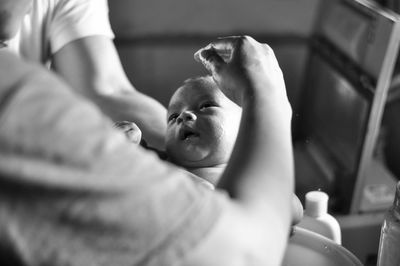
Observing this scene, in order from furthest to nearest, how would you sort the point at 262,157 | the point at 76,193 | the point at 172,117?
the point at 172,117
the point at 262,157
the point at 76,193

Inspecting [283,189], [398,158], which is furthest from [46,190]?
[398,158]

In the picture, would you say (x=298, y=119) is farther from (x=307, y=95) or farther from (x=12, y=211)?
(x=12, y=211)

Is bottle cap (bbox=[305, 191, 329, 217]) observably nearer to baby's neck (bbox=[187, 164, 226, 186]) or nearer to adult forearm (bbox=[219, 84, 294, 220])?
baby's neck (bbox=[187, 164, 226, 186])

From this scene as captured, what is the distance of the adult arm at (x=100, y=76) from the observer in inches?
54.7

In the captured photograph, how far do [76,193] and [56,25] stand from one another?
113cm

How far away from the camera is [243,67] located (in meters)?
0.72

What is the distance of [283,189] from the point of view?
1.88 ft

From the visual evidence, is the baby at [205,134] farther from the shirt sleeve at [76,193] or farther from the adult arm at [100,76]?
the shirt sleeve at [76,193]

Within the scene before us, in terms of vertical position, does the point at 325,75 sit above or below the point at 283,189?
below

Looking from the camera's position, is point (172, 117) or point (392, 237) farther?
point (172, 117)

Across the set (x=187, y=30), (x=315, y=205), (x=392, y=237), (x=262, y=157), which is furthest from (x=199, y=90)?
(x=187, y=30)

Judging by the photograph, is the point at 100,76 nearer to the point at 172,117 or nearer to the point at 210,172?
the point at 172,117

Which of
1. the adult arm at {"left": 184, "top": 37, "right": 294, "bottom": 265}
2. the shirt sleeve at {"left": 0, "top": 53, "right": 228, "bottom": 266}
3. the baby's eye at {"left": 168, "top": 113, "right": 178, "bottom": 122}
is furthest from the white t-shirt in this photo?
the shirt sleeve at {"left": 0, "top": 53, "right": 228, "bottom": 266}

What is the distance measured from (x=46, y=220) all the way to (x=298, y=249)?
0.55 metres
